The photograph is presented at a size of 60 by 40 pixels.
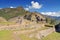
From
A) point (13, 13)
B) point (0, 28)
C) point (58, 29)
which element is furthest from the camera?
point (13, 13)

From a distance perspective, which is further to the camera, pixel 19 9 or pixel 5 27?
pixel 19 9

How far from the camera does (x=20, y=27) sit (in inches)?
1383

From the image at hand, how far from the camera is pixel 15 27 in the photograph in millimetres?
33094

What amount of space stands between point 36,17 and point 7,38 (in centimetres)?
4862

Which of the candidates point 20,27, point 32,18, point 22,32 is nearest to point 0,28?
point 22,32

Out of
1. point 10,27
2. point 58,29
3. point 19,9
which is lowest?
point 58,29

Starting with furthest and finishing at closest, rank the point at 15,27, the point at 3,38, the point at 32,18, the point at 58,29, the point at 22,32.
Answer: the point at 32,18 < the point at 58,29 < the point at 15,27 < the point at 22,32 < the point at 3,38

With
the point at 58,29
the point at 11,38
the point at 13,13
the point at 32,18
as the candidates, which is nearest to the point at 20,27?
the point at 11,38

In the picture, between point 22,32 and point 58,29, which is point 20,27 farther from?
point 58,29

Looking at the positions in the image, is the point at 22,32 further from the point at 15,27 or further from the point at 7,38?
the point at 7,38

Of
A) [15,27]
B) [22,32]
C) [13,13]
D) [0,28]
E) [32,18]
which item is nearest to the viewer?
[0,28]

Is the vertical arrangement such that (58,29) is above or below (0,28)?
below

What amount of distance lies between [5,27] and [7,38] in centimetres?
743

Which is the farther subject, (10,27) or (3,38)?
(10,27)
